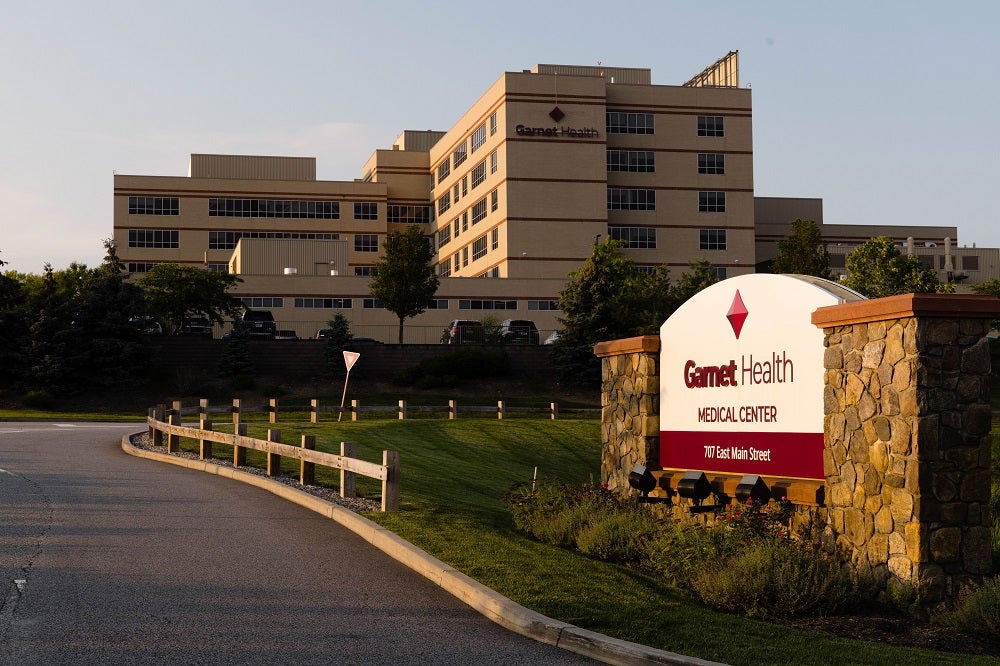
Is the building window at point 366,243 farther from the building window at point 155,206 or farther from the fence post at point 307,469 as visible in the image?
the fence post at point 307,469

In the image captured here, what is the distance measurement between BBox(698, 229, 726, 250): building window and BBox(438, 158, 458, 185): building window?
23.0 metres

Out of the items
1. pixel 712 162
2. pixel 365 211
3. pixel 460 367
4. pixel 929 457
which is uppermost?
pixel 712 162

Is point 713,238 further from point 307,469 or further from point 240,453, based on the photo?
point 307,469

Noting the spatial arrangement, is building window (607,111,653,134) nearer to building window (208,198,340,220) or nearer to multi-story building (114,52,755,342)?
multi-story building (114,52,755,342)

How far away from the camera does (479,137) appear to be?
85500 mm

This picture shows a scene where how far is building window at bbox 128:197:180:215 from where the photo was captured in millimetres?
94750

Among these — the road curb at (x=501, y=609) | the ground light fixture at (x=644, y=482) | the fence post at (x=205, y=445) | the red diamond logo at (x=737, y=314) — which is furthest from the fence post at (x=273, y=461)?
the red diamond logo at (x=737, y=314)

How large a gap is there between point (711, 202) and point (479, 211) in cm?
1749

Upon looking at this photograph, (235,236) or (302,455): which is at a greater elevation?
(235,236)

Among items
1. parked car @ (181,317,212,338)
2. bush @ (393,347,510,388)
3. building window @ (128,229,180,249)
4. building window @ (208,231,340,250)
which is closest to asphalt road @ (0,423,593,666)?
bush @ (393,347,510,388)

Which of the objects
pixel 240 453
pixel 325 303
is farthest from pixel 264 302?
pixel 240 453

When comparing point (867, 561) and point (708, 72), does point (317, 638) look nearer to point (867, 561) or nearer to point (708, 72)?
point (867, 561)

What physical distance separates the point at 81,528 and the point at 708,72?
94518 mm

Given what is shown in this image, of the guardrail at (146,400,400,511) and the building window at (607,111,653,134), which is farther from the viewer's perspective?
the building window at (607,111,653,134)
